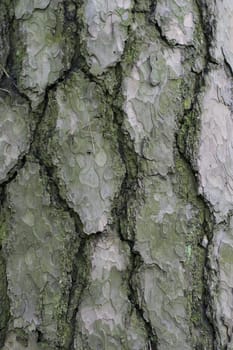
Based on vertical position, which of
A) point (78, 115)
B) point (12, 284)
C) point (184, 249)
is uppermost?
point (78, 115)

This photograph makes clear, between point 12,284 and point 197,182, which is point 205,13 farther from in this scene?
point 12,284

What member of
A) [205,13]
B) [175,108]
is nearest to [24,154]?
[175,108]

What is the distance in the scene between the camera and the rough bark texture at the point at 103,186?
3.24ft

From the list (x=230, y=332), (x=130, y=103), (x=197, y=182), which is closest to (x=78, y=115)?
(x=130, y=103)

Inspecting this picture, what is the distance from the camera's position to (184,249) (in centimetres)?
100

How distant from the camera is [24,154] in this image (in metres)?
1.00

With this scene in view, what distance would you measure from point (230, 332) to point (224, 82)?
1.29ft

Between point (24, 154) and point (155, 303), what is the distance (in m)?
0.30

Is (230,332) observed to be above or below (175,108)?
below

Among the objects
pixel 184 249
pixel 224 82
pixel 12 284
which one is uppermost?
pixel 224 82

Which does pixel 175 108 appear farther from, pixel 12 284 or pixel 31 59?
pixel 12 284

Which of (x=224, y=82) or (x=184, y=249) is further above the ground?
(x=224, y=82)

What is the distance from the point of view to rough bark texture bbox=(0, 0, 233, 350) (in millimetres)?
988

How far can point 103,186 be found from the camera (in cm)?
99
